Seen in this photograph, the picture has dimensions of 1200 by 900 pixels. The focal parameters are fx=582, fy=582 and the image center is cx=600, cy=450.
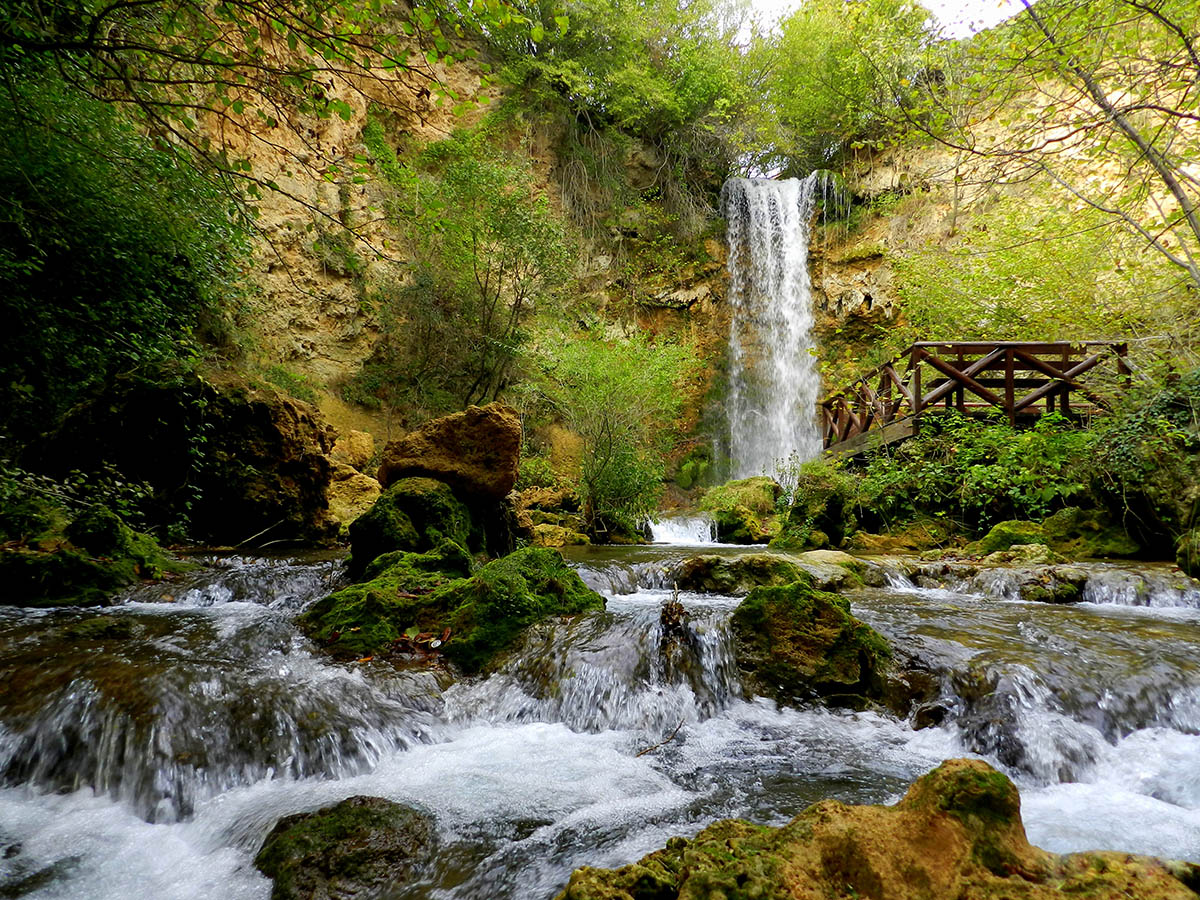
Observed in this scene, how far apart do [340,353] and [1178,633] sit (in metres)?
15.5

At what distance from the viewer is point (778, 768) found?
271 centimetres

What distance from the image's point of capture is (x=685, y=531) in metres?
12.8

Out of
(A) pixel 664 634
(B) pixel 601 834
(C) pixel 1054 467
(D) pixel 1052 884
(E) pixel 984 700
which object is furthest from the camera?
(C) pixel 1054 467

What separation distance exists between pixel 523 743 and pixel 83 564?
4230 millimetres

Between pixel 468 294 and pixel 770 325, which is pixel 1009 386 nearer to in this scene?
pixel 770 325

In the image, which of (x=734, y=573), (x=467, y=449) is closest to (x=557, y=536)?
(x=467, y=449)

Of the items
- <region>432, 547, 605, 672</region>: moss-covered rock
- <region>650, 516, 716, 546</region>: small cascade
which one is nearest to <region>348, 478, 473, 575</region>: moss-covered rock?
<region>432, 547, 605, 672</region>: moss-covered rock

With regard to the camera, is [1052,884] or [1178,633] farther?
[1178,633]

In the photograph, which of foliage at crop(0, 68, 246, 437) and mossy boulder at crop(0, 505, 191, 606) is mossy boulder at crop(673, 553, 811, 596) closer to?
mossy boulder at crop(0, 505, 191, 606)

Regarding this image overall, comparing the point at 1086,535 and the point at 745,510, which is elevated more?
the point at 745,510

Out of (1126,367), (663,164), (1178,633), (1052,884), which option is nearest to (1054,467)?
(1126,367)

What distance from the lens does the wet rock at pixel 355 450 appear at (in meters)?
12.1

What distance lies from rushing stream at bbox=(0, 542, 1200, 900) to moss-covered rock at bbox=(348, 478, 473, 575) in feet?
5.82

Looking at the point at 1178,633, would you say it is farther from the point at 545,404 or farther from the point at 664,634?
the point at 545,404
